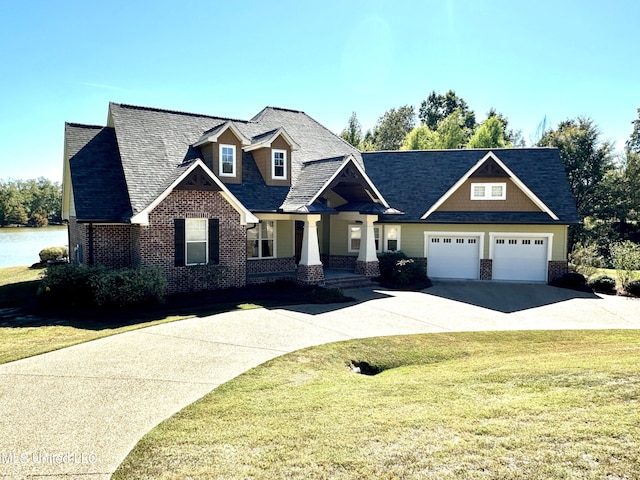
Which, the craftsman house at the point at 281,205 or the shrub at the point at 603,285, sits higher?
the craftsman house at the point at 281,205

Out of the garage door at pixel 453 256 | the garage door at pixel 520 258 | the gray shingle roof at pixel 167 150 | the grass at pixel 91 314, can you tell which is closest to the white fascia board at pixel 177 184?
the gray shingle roof at pixel 167 150

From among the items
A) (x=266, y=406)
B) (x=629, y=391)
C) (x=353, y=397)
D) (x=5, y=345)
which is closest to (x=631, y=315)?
(x=629, y=391)

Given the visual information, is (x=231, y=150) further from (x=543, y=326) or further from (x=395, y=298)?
(x=543, y=326)

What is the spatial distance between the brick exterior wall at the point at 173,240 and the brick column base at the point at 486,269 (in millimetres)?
11717

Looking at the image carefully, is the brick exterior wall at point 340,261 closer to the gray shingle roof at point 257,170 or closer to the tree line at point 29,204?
the gray shingle roof at point 257,170

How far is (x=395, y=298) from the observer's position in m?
17.3

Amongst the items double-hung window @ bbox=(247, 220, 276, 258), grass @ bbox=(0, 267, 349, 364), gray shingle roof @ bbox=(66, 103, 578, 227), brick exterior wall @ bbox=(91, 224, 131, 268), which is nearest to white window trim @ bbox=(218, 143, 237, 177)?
gray shingle roof @ bbox=(66, 103, 578, 227)

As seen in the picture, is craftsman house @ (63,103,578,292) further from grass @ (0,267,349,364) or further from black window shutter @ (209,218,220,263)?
grass @ (0,267,349,364)

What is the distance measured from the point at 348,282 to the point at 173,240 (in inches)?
306

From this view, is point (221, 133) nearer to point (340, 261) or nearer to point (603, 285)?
point (340, 261)

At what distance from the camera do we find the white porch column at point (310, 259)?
1841 cm

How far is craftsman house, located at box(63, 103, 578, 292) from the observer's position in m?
16.3

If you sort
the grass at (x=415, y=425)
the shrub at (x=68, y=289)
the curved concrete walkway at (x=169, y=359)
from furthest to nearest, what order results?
the shrub at (x=68, y=289), the curved concrete walkway at (x=169, y=359), the grass at (x=415, y=425)

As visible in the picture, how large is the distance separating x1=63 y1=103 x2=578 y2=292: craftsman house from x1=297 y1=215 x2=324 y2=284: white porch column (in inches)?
2.4
